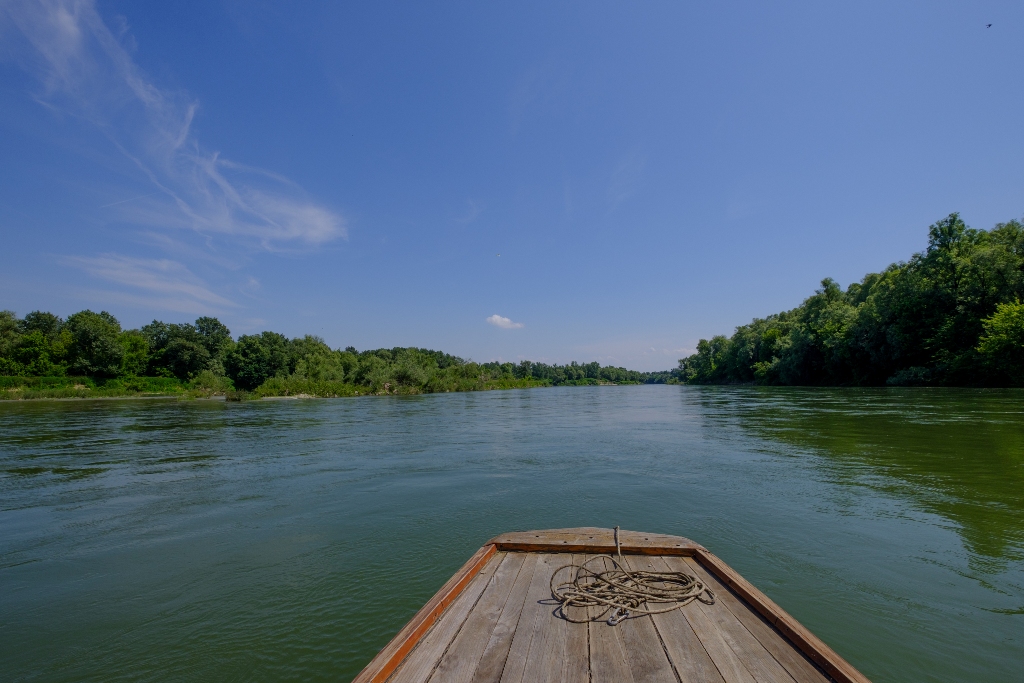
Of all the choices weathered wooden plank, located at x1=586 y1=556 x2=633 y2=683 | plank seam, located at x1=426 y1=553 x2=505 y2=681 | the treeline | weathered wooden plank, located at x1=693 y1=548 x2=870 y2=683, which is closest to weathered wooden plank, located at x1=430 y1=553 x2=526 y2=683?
plank seam, located at x1=426 y1=553 x2=505 y2=681

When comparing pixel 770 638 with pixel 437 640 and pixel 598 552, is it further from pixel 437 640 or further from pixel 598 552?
pixel 437 640

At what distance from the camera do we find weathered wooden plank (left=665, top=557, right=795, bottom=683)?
268 centimetres

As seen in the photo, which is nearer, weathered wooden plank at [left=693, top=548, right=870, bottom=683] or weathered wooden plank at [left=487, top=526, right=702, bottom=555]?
weathered wooden plank at [left=693, top=548, right=870, bottom=683]

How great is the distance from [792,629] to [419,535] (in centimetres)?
584

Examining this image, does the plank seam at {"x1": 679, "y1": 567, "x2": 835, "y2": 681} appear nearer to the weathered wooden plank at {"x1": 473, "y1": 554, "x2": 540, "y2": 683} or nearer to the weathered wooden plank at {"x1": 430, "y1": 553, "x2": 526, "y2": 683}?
the weathered wooden plank at {"x1": 473, "y1": 554, "x2": 540, "y2": 683}

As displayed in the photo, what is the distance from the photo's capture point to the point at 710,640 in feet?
10.0

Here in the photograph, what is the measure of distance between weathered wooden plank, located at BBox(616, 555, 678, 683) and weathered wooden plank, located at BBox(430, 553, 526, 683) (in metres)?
0.91

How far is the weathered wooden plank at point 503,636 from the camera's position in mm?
2729

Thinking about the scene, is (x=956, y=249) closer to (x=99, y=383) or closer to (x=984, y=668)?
(x=984, y=668)

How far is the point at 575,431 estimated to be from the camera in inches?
853

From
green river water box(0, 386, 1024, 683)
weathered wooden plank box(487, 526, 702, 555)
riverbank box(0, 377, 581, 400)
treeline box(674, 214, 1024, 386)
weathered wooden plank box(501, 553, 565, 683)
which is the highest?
treeline box(674, 214, 1024, 386)

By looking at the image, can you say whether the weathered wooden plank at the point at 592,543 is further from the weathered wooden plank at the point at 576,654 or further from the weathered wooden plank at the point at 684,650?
the weathered wooden plank at the point at 576,654

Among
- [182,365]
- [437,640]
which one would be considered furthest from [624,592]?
[182,365]

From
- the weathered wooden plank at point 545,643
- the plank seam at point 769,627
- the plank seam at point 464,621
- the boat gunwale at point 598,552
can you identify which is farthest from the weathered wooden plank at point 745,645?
the plank seam at point 464,621
